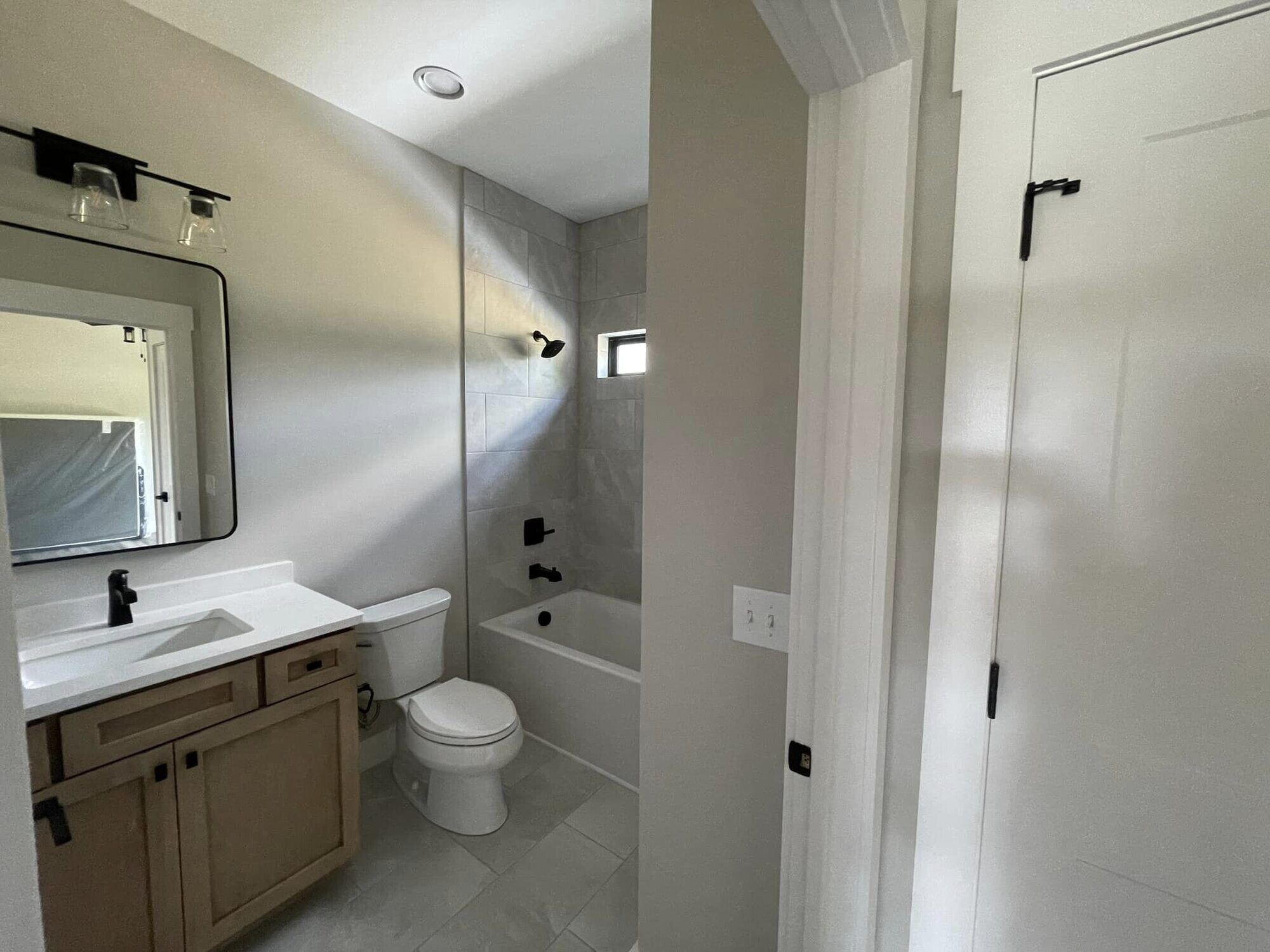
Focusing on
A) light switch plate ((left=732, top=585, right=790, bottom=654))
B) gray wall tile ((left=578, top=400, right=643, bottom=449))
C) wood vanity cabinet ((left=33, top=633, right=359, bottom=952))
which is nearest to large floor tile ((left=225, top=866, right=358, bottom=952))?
wood vanity cabinet ((left=33, top=633, right=359, bottom=952))

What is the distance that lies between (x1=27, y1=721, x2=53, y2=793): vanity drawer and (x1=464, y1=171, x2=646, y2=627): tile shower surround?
1.51 meters

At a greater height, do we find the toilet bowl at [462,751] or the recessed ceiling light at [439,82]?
the recessed ceiling light at [439,82]

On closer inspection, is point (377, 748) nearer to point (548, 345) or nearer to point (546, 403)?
point (546, 403)

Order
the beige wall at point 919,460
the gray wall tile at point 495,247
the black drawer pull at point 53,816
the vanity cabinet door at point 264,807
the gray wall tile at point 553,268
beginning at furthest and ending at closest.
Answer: the gray wall tile at point 553,268 → the gray wall tile at point 495,247 → the vanity cabinet door at point 264,807 → the black drawer pull at point 53,816 → the beige wall at point 919,460

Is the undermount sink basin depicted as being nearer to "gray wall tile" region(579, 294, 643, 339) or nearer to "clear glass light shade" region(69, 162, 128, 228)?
"clear glass light shade" region(69, 162, 128, 228)

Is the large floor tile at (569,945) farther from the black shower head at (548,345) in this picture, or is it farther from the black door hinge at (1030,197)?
the black shower head at (548,345)

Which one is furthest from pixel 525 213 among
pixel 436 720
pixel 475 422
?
pixel 436 720

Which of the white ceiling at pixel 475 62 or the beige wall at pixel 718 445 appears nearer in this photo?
the beige wall at pixel 718 445

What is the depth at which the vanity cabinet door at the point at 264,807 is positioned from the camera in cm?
136

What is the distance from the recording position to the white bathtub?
87.7 inches

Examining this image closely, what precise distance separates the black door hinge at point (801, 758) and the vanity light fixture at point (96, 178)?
2017 millimetres

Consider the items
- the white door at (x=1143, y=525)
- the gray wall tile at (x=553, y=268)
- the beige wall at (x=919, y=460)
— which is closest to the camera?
the white door at (x=1143, y=525)

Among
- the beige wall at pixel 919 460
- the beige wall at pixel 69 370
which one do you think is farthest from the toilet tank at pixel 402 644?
the beige wall at pixel 919 460

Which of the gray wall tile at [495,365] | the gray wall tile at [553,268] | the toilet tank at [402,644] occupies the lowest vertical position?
the toilet tank at [402,644]
